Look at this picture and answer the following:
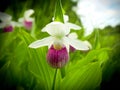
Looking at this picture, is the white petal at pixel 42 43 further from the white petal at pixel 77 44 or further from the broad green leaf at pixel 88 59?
the broad green leaf at pixel 88 59

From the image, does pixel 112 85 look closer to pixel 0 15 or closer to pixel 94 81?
pixel 94 81

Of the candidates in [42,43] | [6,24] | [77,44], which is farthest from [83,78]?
[6,24]

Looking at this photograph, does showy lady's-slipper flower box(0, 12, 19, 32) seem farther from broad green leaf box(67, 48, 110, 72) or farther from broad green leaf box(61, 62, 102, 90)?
broad green leaf box(61, 62, 102, 90)

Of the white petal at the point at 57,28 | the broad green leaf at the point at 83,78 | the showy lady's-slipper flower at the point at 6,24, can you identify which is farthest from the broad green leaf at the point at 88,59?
the showy lady's-slipper flower at the point at 6,24

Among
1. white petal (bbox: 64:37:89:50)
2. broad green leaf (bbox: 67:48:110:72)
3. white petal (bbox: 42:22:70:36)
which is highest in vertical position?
white petal (bbox: 42:22:70:36)

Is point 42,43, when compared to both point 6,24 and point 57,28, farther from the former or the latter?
point 6,24

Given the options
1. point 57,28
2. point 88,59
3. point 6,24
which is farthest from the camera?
point 6,24

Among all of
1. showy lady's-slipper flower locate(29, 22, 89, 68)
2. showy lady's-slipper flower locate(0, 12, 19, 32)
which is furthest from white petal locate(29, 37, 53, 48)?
showy lady's-slipper flower locate(0, 12, 19, 32)
